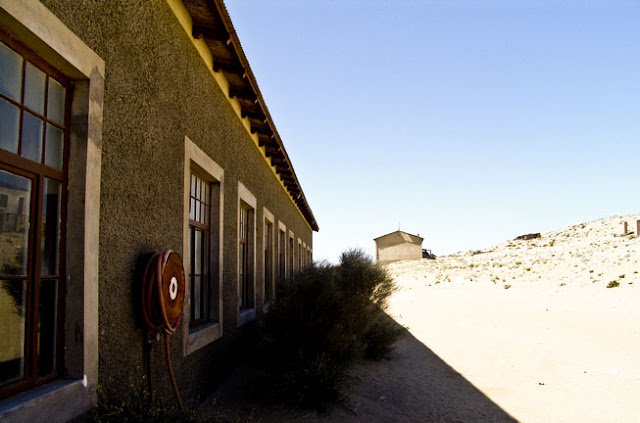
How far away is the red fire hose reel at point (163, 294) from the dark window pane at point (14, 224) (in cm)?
118

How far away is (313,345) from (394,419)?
4.48ft

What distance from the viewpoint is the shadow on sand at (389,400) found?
19.5 ft

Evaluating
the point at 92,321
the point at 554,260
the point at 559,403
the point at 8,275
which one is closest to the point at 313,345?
the point at 559,403

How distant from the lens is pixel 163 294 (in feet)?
13.2

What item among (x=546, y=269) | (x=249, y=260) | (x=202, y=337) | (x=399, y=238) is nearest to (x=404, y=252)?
(x=399, y=238)

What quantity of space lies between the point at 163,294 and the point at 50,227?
46.6 inches

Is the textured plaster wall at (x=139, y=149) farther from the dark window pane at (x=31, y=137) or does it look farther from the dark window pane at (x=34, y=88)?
the dark window pane at (x=31, y=137)

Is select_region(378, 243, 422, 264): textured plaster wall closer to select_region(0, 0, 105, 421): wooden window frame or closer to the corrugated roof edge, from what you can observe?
the corrugated roof edge

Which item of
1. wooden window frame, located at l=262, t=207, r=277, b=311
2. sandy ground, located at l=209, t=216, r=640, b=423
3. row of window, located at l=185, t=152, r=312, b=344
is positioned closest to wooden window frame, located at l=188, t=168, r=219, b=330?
row of window, located at l=185, t=152, r=312, b=344

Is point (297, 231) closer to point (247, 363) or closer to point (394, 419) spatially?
point (247, 363)

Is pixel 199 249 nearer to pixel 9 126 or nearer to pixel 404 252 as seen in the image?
pixel 9 126

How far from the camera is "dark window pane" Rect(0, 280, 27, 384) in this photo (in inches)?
102

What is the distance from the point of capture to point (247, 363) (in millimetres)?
7336

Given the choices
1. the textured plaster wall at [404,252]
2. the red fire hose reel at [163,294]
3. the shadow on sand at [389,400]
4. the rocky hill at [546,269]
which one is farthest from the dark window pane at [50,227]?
the textured plaster wall at [404,252]
